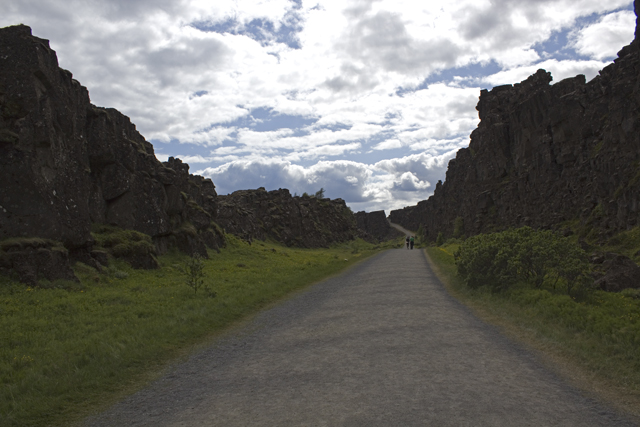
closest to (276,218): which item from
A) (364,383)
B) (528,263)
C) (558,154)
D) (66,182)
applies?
(558,154)

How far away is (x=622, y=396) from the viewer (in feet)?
22.7

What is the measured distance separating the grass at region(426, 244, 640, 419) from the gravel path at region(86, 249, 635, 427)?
0.58 meters

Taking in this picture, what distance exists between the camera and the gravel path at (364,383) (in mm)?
6160

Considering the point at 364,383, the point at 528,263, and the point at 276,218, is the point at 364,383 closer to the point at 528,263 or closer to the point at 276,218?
the point at 528,263

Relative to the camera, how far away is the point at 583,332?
10383 mm

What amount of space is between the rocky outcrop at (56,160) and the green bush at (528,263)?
1914 cm

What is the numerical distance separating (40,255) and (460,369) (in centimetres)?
1824

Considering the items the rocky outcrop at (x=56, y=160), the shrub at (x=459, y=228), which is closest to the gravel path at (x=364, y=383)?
the rocky outcrop at (x=56, y=160)

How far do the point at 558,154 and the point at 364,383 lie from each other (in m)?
62.5

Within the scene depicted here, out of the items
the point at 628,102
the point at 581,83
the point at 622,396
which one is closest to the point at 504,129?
the point at 581,83

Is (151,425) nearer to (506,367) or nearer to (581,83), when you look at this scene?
(506,367)

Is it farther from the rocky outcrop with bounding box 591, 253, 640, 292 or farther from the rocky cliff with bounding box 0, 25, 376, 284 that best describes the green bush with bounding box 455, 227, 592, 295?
the rocky cliff with bounding box 0, 25, 376, 284

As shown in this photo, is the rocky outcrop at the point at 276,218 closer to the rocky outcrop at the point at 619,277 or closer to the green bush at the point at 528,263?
the green bush at the point at 528,263

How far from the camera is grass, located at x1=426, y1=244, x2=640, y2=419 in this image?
297 inches
